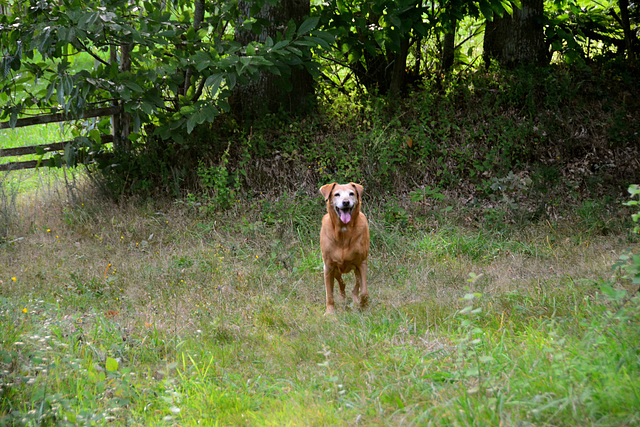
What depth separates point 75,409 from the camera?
11.1 feet

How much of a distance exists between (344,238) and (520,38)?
6785 millimetres

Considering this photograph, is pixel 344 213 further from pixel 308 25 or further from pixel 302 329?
pixel 308 25

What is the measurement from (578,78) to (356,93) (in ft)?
13.0

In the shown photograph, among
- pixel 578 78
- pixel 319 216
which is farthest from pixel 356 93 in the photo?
pixel 578 78

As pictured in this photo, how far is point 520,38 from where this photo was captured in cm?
1016

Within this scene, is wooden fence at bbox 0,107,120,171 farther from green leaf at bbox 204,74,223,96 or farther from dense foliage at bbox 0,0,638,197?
green leaf at bbox 204,74,223,96

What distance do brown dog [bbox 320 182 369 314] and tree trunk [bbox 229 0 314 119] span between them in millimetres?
4737

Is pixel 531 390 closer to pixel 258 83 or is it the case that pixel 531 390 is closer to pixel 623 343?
pixel 623 343

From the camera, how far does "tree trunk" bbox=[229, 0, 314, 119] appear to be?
9492 mm

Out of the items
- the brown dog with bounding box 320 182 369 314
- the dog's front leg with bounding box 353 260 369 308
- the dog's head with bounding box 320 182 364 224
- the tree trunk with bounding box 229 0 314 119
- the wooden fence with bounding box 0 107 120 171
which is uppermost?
the tree trunk with bounding box 229 0 314 119

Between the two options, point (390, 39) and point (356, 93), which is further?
point (356, 93)

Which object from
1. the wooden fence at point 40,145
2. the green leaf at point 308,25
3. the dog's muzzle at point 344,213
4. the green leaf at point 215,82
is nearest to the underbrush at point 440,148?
the wooden fence at point 40,145

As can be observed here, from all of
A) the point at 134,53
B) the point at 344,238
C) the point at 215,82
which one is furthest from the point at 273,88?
the point at 344,238

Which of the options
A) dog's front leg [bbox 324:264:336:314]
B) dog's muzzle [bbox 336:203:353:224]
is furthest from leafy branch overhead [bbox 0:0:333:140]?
dog's front leg [bbox 324:264:336:314]
